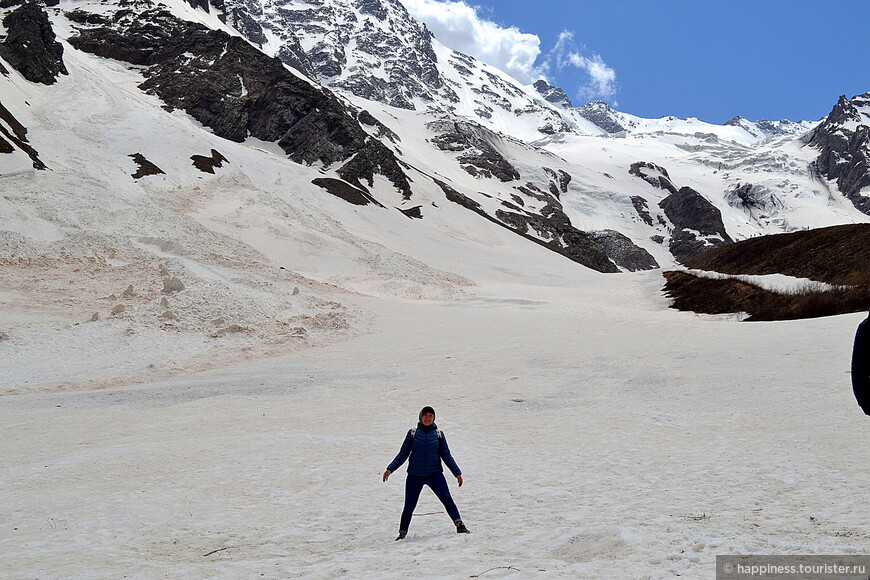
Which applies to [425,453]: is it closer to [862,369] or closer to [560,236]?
[862,369]

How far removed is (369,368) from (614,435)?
926cm

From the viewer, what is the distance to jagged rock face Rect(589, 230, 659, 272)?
139375 millimetres

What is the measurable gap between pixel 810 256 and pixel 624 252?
112264mm

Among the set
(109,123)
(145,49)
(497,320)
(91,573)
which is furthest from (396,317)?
(145,49)

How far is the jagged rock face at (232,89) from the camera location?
9288 centimetres

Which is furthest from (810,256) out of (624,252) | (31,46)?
(624,252)

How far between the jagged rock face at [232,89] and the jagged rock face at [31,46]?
2000 centimetres

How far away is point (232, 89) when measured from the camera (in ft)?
326

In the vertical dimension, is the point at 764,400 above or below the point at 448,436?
above

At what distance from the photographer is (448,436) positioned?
11969mm

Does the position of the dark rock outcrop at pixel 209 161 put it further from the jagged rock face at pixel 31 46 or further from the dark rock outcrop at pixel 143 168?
the jagged rock face at pixel 31 46

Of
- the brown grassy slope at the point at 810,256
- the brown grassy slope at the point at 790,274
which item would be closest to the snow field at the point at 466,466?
the brown grassy slope at the point at 790,274

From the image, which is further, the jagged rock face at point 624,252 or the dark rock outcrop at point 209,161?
the jagged rock face at point 624,252

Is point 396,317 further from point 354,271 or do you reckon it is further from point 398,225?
point 398,225
